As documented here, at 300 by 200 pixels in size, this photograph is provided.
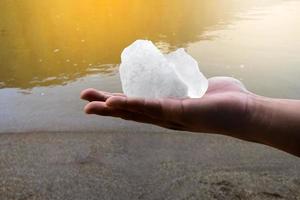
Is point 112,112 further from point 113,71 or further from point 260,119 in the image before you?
point 113,71

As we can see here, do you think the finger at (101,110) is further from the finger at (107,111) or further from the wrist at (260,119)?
the wrist at (260,119)

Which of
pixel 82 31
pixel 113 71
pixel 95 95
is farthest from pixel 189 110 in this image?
pixel 82 31

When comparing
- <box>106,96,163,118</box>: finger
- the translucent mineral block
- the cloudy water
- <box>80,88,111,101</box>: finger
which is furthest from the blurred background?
<box>106,96,163,118</box>: finger

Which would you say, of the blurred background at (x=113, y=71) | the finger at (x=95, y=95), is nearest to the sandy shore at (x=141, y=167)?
the blurred background at (x=113, y=71)

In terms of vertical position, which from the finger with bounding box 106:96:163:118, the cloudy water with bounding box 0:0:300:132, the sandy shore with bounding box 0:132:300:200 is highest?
the finger with bounding box 106:96:163:118

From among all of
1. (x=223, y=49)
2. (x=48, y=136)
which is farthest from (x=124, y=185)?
(x=223, y=49)

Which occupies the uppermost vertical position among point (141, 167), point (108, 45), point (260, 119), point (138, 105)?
point (138, 105)

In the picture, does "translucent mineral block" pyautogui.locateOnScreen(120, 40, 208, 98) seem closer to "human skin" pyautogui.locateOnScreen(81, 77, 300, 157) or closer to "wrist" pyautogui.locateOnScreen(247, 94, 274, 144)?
"human skin" pyautogui.locateOnScreen(81, 77, 300, 157)
